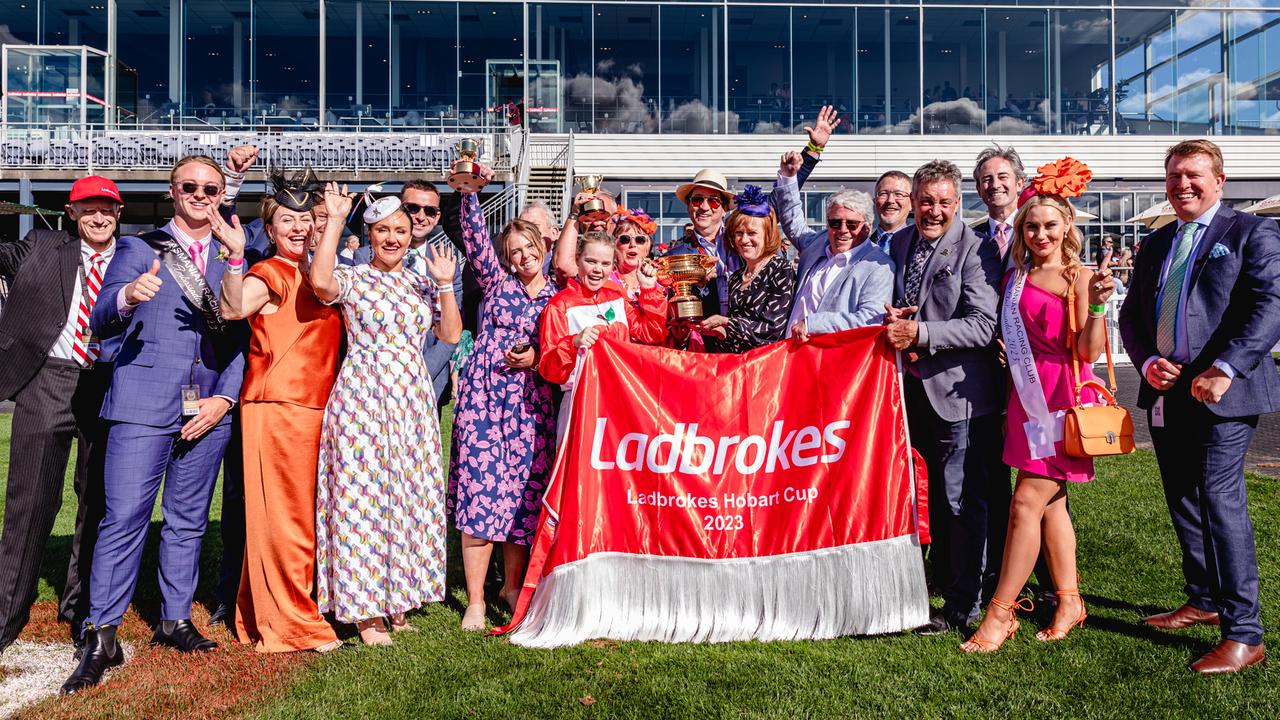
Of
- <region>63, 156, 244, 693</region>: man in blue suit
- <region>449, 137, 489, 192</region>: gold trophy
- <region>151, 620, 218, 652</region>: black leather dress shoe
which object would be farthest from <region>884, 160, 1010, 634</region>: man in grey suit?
<region>151, 620, 218, 652</region>: black leather dress shoe

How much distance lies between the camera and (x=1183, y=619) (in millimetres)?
4379

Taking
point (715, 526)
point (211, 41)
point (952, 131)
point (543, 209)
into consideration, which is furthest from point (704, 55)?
point (715, 526)

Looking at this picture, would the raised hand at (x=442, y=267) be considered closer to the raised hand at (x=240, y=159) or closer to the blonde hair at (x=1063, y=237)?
the raised hand at (x=240, y=159)

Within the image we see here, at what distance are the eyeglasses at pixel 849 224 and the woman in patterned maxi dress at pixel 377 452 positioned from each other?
84.3 inches

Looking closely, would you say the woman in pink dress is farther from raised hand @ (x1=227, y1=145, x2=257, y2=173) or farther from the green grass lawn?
raised hand @ (x1=227, y1=145, x2=257, y2=173)

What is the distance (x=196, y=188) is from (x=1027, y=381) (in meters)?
4.03

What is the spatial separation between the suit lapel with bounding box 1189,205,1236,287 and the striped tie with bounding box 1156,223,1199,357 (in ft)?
0.13

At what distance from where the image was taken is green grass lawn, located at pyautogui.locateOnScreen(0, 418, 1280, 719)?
3549mm

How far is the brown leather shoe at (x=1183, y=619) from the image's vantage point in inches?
172

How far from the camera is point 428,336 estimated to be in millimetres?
5199

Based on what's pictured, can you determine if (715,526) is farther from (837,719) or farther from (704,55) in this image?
(704,55)

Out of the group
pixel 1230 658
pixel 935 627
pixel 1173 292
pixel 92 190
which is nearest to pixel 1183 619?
pixel 1230 658

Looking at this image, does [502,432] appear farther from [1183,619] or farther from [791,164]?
[1183,619]

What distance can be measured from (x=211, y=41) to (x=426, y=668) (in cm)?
2913
